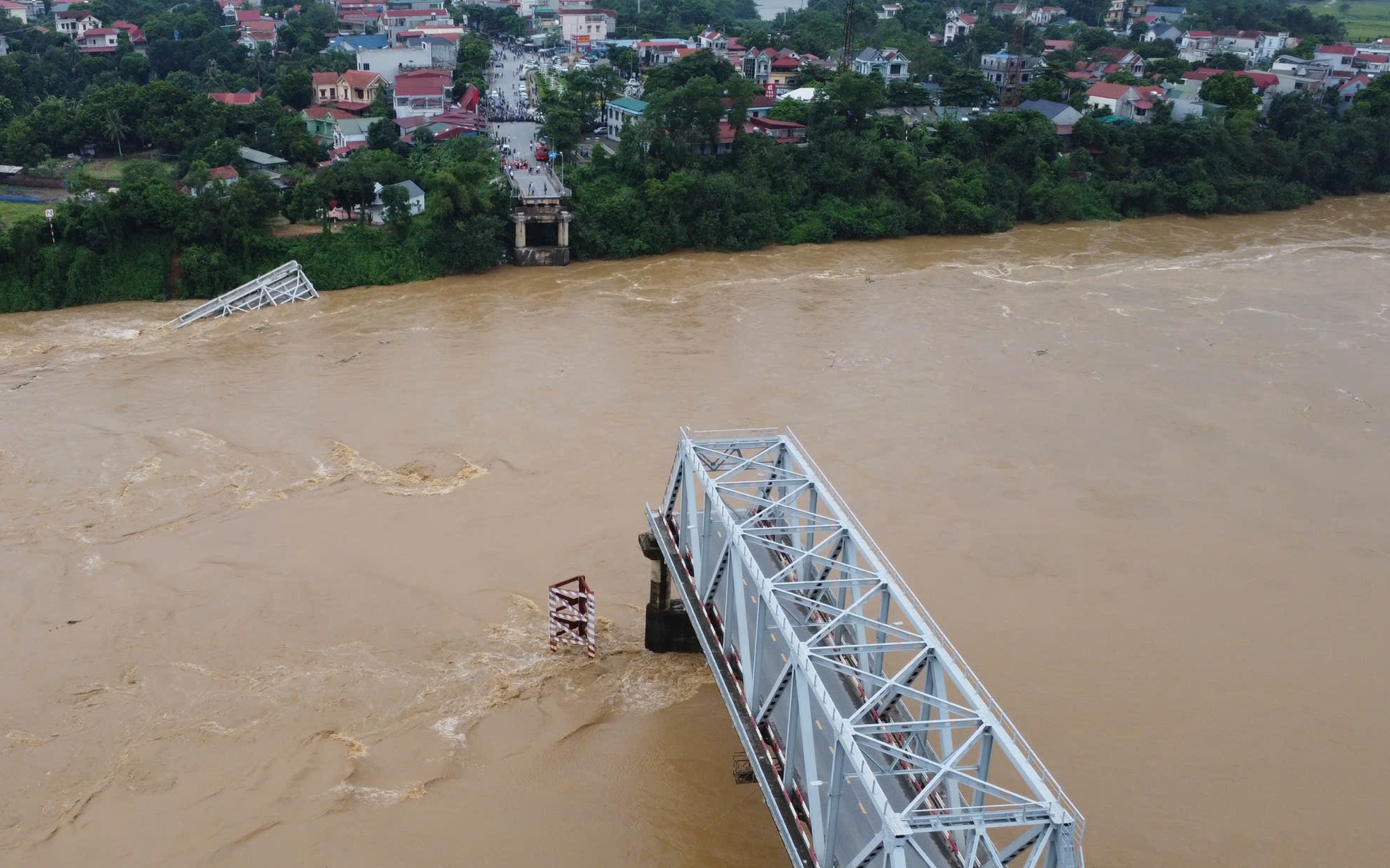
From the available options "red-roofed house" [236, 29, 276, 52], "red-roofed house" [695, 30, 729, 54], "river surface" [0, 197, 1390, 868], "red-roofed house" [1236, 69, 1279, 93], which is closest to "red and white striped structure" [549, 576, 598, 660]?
"river surface" [0, 197, 1390, 868]

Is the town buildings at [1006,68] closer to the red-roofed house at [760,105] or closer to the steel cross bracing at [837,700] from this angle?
the red-roofed house at [760,105]

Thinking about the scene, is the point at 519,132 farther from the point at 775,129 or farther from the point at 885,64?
the point at 885,64

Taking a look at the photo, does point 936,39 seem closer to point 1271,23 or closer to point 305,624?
point 1271,23

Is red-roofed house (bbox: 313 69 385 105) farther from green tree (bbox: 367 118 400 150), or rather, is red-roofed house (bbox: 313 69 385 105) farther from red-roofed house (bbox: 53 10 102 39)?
red-roofed house (bbox: 53 10 102 39)

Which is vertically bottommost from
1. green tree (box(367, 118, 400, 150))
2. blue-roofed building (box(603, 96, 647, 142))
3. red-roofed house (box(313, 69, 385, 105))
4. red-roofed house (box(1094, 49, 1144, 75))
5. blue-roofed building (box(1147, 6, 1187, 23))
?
green tree (box(367, 118, 400, 150))

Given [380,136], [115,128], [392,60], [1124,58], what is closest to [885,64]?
[1124,58]

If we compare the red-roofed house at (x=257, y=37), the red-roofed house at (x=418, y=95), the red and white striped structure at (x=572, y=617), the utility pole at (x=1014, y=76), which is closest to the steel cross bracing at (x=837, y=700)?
the red and white striped structure at (x=572, y=617)
